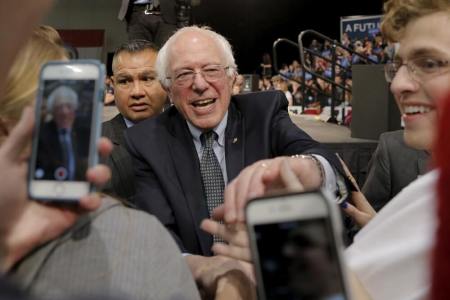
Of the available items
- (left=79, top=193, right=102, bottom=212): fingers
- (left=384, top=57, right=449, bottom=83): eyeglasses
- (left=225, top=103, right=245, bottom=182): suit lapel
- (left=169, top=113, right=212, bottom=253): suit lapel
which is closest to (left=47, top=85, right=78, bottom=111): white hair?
(left=79, top=193, right=102, bottom=212): fingers

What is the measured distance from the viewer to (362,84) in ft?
14.3

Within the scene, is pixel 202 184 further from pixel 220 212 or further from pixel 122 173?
pixel 220 212

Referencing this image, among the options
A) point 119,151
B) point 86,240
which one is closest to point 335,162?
point 119,151

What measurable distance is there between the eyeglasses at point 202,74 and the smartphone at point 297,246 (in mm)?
1579

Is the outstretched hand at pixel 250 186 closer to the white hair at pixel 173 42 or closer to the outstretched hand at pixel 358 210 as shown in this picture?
the outstretched hand at pixel 358 210

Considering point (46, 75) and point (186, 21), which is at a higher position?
point (186, 21)

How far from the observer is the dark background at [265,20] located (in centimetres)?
1334

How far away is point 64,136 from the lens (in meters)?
0.68

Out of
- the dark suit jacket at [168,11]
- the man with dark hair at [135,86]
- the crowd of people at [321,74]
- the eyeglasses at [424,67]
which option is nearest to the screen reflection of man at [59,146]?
the eyeglasses at [424,67]

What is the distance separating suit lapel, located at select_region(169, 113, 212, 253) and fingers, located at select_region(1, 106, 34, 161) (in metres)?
1.15

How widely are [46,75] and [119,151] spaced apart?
4.06 feet

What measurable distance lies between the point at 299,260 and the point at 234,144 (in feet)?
4.86

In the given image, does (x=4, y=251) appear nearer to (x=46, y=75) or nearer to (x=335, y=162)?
(x=46, y=75)

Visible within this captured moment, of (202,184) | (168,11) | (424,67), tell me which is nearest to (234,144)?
(202,184)
